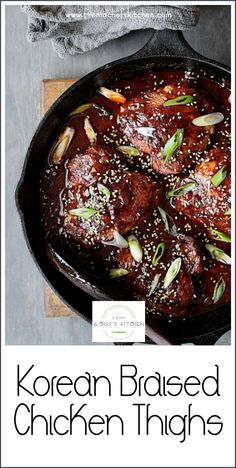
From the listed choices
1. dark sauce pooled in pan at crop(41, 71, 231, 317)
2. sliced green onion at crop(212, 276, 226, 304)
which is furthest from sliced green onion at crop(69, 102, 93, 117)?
sliced green onion at crop(212, 276, 226, 304)

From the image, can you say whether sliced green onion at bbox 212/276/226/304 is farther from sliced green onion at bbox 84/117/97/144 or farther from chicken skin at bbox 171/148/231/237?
sliced green onion at bbox 84/117/97/144

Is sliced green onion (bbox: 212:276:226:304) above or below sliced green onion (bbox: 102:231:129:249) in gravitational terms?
below

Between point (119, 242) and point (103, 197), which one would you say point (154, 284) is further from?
point (103, 197)

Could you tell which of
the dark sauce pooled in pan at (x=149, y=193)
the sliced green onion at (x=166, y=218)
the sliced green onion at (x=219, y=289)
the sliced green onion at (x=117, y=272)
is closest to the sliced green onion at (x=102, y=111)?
the dark sauce pooled in pan at (x=149, y=193)

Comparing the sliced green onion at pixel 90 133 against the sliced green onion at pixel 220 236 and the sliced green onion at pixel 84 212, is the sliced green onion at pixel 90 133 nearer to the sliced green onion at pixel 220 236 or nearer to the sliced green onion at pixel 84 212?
the sliced green onion at pixel 84 212

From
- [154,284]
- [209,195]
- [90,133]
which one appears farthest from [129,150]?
[154,284]
